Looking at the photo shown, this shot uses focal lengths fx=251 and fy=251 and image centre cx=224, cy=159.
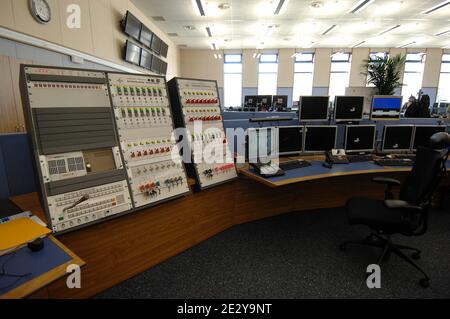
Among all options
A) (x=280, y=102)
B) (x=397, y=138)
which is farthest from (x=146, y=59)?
(x=397, y=138)

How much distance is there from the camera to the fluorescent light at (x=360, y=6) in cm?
538

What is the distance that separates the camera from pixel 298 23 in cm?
684

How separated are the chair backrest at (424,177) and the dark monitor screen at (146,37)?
570cm

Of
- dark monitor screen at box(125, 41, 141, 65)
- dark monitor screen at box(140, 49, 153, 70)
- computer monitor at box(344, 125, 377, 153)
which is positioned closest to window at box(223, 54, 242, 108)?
dark monitor screen at box(140, 49, 153, 70)

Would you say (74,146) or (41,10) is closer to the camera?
(74,146)

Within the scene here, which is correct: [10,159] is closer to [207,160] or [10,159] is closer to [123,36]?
[207,160]

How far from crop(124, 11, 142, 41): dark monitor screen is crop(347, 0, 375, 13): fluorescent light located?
477 centimetres

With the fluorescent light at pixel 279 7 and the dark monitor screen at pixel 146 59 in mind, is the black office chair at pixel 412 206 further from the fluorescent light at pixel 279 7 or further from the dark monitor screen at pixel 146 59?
the dark monitor screen at pixel 146 59

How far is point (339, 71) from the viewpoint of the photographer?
10539 mm

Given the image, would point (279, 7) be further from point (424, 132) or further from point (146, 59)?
point (424, 132)

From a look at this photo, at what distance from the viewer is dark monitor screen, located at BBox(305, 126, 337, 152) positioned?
281cm

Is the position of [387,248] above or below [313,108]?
below

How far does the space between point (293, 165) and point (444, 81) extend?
39.9 ft

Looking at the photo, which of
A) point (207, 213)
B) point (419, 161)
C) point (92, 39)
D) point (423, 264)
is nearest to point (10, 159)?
point (207, 213)
